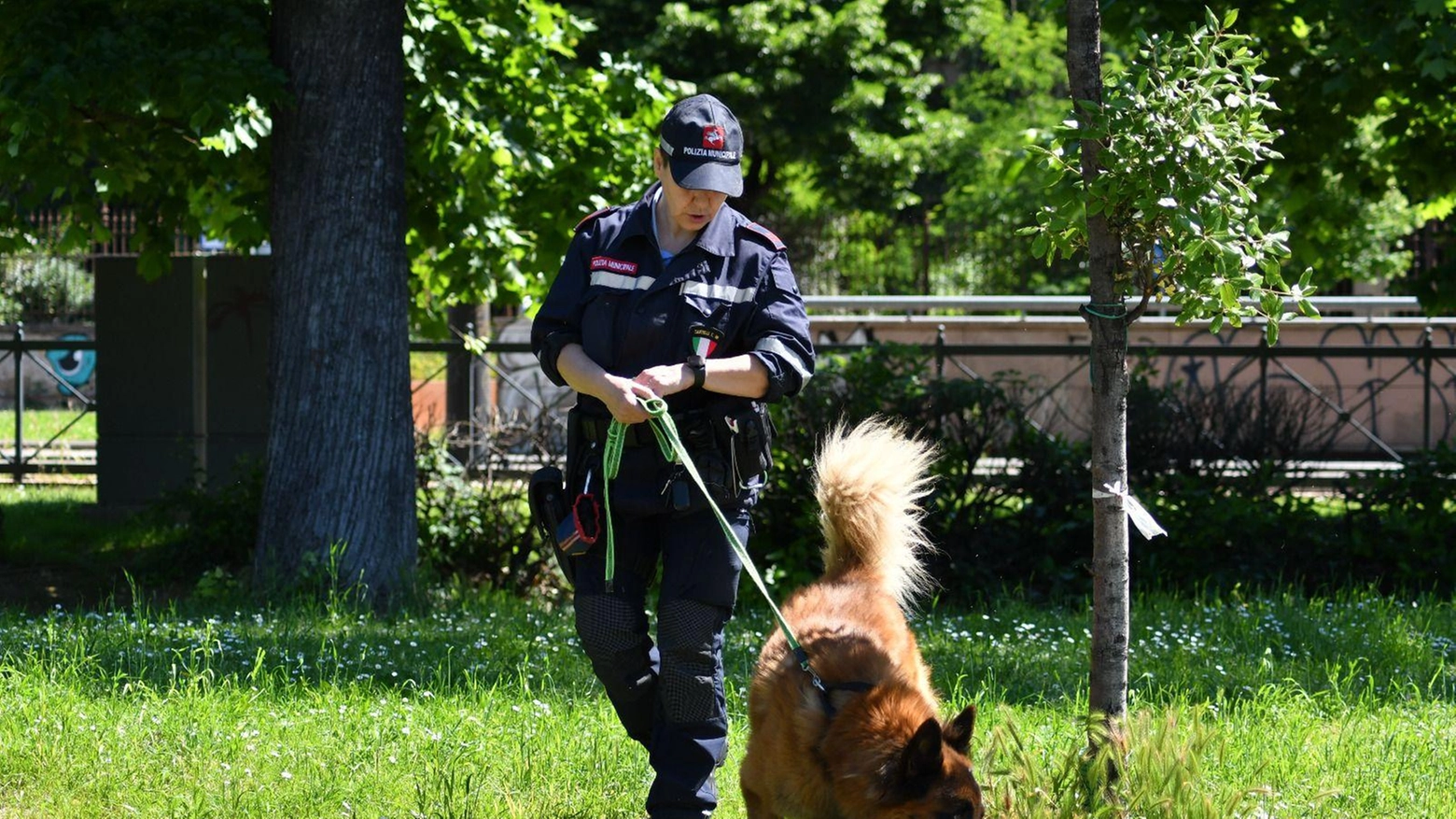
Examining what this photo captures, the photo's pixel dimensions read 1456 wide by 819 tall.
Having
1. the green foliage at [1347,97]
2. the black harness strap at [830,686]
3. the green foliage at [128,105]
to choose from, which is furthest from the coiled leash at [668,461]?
the green foliage at [1347,97]

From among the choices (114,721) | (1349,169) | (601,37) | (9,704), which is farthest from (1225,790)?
(601,37)

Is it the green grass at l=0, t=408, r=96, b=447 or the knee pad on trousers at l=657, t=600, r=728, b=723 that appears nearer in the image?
the knee pad on trousers at l=657, t=600, r=728, b=723

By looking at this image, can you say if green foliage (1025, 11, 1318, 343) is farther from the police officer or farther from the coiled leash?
the coiled leash

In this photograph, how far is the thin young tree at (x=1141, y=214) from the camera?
3664mm

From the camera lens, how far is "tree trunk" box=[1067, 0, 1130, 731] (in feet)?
12.9

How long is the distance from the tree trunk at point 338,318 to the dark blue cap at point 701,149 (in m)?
4.37

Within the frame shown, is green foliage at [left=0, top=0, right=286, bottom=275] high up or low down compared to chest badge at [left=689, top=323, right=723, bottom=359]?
up

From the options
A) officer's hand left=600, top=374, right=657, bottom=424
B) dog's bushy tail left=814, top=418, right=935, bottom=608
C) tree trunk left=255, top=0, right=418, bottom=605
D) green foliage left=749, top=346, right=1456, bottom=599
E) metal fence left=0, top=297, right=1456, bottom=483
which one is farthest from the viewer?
metal fence left=0, top=297, right=1456, bottom=483

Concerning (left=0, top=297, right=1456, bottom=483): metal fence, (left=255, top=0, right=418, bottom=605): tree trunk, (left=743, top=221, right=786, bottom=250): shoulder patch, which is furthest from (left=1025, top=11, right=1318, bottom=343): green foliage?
(left=0, top=297, right=1456, bottom=483): metal fence

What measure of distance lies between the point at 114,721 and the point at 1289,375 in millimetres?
9746

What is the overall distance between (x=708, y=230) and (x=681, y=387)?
0.52 meters

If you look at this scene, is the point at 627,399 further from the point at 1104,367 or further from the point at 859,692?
the point at 1104,367

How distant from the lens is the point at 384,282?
800cm

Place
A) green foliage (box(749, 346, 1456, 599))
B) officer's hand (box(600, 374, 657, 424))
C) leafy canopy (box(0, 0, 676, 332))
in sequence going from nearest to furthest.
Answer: officer's hand (box(600, 374, 657, 424))
leafy canopy (box(0, 0, 676, 332))
green foliage (box(749, 346, 1456, 599))
